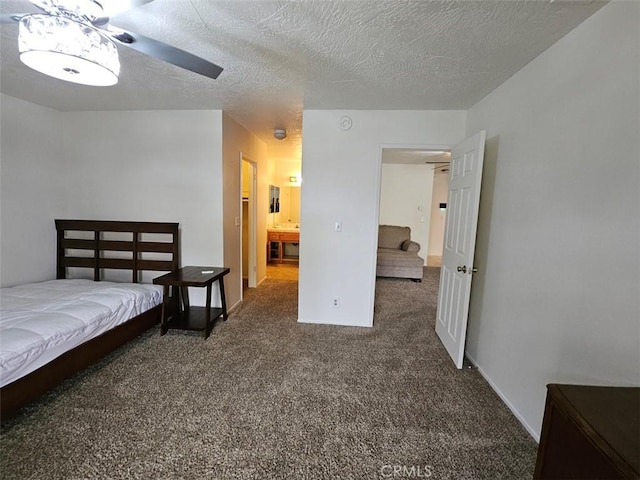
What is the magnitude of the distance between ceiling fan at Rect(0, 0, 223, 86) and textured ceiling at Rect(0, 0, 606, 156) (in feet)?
1.23

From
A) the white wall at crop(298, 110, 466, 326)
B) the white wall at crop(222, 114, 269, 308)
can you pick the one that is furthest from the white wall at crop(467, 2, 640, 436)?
the white wall at crop(222, 114, 269, 308)

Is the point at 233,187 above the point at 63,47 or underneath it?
underneath

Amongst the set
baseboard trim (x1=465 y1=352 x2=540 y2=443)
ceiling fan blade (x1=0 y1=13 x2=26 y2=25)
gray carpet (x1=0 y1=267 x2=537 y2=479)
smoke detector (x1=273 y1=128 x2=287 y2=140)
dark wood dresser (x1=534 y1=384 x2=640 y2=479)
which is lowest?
gray carpet (x1=0 y1=267 x2=537 y2=479)

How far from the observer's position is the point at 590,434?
813 mm

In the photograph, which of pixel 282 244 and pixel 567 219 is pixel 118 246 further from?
pixel 567 219

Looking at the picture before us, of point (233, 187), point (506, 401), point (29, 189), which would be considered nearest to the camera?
point (506, 401)

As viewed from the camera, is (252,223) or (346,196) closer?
(346,196)

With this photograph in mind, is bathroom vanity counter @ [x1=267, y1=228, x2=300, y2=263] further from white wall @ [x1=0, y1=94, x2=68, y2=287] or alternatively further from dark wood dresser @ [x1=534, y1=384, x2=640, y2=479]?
dark wood dresser @ [x1=534, y1=384, x2=640, y2=479]

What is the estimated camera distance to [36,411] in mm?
1793

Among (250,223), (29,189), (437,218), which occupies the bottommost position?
(250,223)

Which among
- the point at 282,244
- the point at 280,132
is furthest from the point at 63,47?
the point at 282,244

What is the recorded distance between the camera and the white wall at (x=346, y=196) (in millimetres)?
2963

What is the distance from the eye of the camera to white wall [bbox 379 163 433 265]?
6395mm

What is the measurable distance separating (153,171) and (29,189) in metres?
1.26
